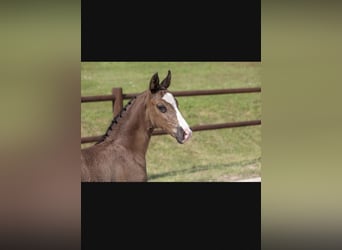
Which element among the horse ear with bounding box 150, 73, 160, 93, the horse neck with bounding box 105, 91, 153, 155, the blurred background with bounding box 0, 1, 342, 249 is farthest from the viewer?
the horse neck with bounding box 105, 91, 153, 155

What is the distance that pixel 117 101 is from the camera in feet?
16.3

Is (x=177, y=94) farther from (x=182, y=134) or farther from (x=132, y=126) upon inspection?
(x=132, y=126)

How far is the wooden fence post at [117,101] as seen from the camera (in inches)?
194

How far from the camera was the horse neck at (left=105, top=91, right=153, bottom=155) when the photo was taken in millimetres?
4730

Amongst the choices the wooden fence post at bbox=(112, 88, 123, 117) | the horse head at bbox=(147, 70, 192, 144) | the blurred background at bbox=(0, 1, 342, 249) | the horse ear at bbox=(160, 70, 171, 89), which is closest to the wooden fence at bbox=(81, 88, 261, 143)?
the wooden fence post at bbox=(112, 88, 123, 117)

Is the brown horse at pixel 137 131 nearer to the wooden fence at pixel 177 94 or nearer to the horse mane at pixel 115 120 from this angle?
the horse mane at pixel 115 120

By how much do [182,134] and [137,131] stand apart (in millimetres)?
351

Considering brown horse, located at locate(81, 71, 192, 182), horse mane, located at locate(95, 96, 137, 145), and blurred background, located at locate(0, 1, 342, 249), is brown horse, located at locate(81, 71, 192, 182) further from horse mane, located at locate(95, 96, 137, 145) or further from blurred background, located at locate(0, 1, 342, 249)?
blurred background, located at locate(0, 1, 342, 249)

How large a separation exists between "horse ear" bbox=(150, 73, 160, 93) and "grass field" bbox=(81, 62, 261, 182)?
2.3 inches

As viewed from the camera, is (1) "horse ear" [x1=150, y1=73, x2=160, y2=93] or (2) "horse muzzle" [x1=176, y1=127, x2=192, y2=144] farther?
(2) "horse muzzle" [x1=176, y1=127, x2=192, y2=144]

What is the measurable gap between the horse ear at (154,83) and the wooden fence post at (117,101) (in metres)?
0.39
